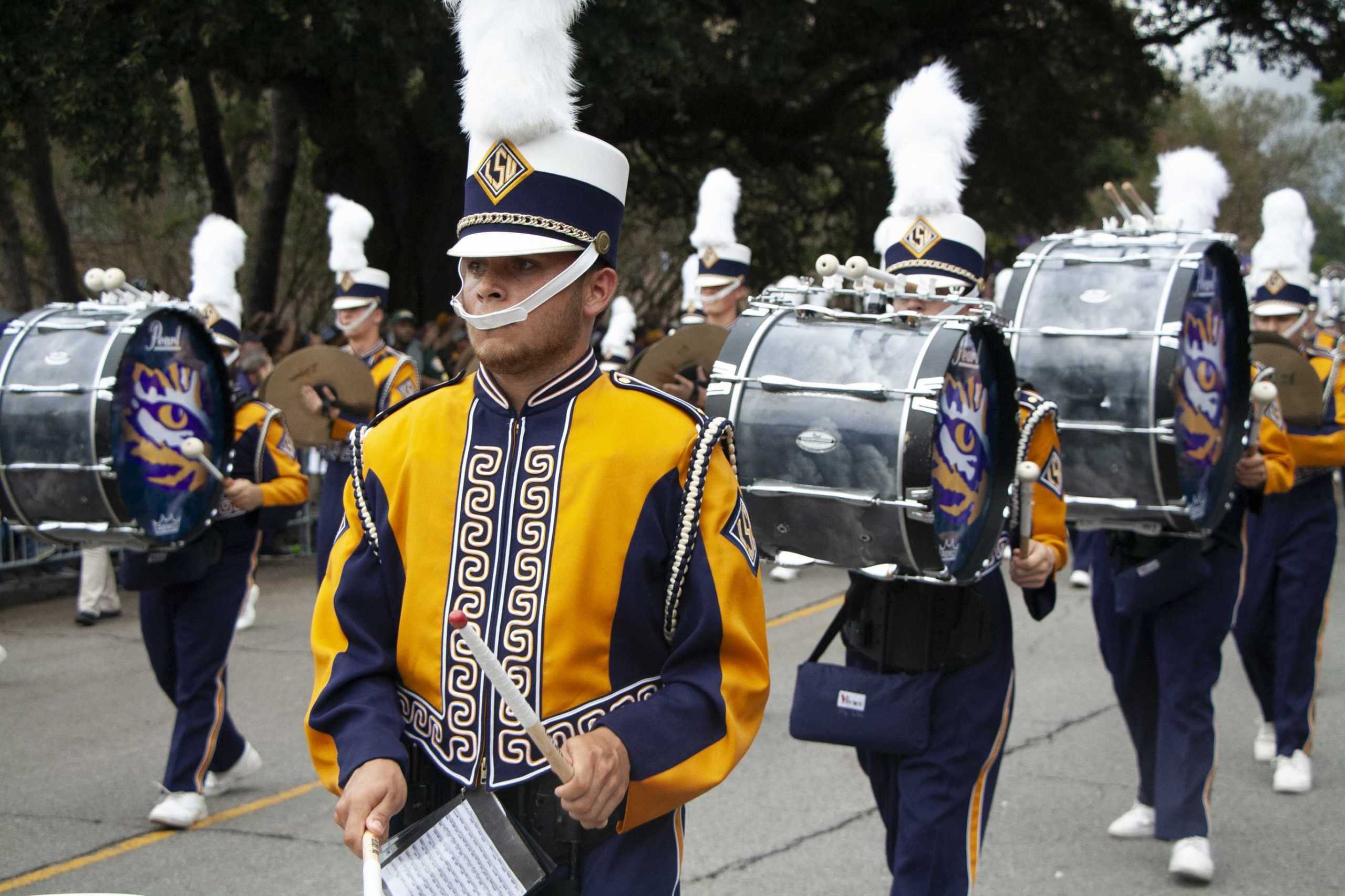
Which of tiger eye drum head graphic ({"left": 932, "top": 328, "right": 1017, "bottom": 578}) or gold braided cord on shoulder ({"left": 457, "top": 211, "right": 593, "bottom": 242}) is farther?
tiger eye drum head graphic ({"left": 932, "top": 328, "right": 1017, "bottom": 578})

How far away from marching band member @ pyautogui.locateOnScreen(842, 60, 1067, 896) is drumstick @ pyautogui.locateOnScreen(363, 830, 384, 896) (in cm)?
213

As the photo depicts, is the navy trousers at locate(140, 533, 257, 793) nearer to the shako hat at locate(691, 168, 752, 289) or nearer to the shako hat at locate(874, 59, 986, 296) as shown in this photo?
the shako hat at locate(874, 59, 986, 296)

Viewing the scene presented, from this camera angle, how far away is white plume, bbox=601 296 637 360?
11367 mm

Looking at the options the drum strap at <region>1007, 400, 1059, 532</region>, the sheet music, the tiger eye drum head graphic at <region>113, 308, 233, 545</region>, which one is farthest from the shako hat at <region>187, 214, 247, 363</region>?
the sheet music

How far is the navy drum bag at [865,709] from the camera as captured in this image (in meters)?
4.11

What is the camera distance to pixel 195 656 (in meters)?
6.06

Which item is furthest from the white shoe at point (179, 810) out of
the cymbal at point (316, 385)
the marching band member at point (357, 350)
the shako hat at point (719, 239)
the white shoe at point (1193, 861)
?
the shako hat at point (719, 239)

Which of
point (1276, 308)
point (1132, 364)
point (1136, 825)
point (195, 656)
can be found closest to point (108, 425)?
point (195, 656)

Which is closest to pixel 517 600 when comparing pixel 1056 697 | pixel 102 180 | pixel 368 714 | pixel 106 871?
pixel 368 714

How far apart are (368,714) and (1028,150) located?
19.1 meters

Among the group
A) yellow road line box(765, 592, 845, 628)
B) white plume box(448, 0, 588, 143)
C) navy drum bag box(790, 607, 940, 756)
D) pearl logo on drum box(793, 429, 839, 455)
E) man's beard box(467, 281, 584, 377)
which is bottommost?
yellow road line box(765, 592, 845, 628)

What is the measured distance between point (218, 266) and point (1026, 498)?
189 inches

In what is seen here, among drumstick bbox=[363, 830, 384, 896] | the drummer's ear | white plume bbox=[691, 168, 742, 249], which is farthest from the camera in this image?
white plume bbox=[691, 168, 742, 249]

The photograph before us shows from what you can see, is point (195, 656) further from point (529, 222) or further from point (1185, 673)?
point (529, 222)
